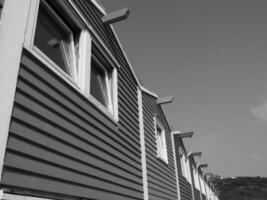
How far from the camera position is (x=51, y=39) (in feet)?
Result: 10.4

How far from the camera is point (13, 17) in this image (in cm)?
239

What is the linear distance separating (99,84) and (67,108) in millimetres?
1448

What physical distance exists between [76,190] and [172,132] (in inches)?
291

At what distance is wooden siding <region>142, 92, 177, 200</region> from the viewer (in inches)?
230

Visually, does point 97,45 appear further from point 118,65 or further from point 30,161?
point 30,161

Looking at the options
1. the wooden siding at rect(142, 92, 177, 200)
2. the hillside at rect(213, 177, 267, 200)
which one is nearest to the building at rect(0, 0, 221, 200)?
the wooden siding at rect(142, 92, 177, 200)

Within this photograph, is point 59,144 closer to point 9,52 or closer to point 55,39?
point 9,52

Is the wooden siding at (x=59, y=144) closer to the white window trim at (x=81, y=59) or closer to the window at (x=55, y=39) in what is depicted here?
the white window trim at (x=81, y=59)

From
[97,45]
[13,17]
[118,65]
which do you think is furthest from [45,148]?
[118,65]

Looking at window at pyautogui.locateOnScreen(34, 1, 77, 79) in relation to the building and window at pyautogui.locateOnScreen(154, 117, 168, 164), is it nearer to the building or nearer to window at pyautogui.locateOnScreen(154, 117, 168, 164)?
the building

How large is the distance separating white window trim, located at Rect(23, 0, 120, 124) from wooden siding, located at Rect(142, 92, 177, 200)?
2.04 metres

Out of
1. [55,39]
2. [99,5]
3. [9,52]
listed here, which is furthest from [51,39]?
[99,5]

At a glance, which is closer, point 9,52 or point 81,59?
point 9,52

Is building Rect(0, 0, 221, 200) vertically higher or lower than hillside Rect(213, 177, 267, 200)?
lower
